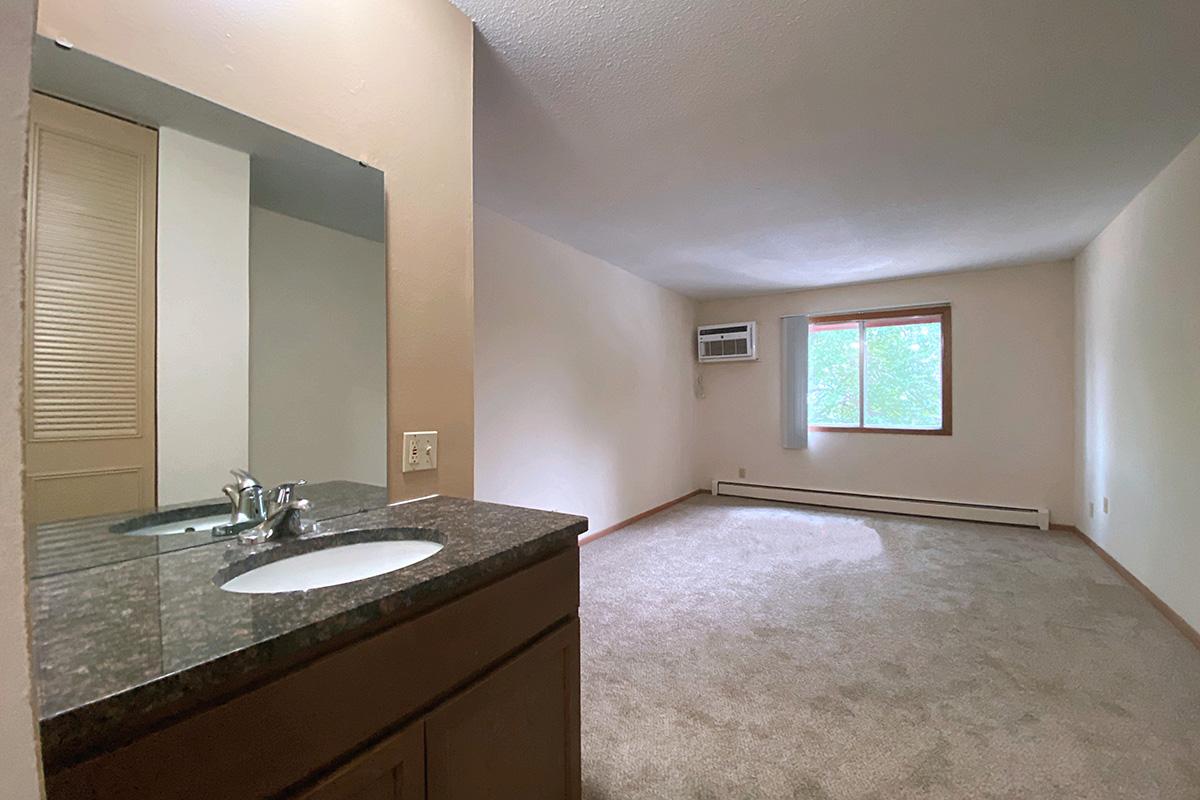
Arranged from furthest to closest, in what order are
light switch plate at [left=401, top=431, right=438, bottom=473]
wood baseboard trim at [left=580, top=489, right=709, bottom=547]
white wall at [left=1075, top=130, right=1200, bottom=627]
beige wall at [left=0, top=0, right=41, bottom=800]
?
wood baseboard trim at [left=580, top=489, right=709, bottom=547], white wall at [left=1075, top=130, right=1200, bottom=627], light switch plate at [left=401, top=431, right=438, bottom=473], beige wall at [left=0, top=0, right=41, bottom=800]

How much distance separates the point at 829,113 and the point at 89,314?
2323 mm

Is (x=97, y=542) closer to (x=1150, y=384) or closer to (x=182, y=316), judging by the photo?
(x=182, y=316)

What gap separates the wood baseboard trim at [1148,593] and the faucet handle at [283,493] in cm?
360

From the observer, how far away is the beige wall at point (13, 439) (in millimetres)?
279

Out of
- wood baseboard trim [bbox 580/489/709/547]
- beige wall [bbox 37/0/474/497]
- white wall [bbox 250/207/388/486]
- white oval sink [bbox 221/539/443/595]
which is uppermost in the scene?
beige wall [bbox 37/0/474/497]

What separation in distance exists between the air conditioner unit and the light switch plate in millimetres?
4505

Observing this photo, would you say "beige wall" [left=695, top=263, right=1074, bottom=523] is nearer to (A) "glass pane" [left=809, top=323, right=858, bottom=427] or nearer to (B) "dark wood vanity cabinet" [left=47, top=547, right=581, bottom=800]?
(A) "glass pane" [left=809, top=323, right=858, bottom=427]

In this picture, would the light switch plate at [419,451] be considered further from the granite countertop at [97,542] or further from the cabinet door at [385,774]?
the cabinet door at [385,774]

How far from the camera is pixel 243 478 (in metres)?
1.10

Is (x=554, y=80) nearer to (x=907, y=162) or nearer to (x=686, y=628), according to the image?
(x=907, y=162)

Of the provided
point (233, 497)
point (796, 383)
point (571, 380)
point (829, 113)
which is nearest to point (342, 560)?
point (233, 497)

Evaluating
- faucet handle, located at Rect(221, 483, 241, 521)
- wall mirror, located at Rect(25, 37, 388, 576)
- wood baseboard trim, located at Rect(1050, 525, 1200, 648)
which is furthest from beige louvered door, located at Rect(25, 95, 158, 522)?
wood baseboard trim, located at Rect(1050, 525, 1200, 648)

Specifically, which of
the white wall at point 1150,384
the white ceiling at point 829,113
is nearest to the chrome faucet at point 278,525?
the white ceiling at point 829,113

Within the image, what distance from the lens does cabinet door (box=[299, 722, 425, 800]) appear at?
0.68 meters
